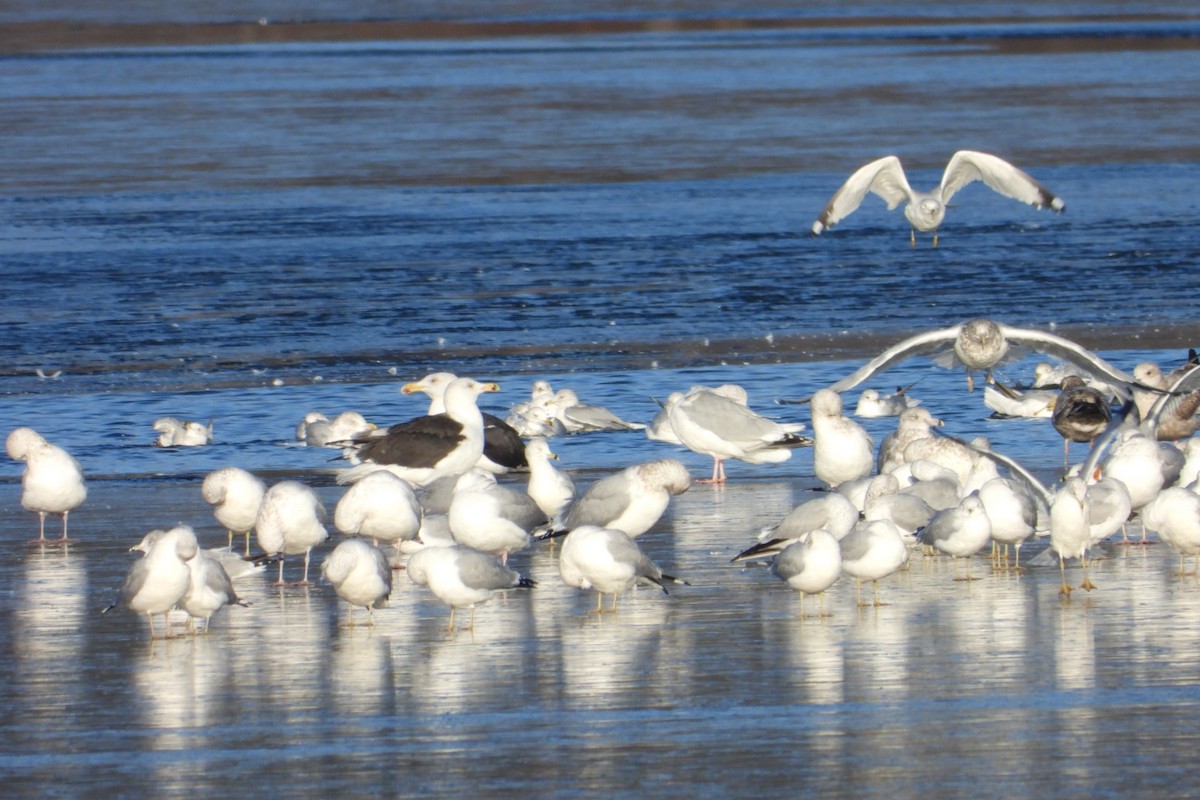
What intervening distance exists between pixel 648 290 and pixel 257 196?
6817mm

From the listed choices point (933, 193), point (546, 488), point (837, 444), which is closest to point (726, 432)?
point (837, 444)

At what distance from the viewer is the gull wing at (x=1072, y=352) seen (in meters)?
9.94

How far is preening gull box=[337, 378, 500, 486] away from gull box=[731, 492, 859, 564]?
7.59 feet

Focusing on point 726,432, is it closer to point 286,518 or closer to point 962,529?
point 962,529

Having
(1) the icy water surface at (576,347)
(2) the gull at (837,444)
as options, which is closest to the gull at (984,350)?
(2) the gull at (837,444)

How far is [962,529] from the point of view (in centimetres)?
806

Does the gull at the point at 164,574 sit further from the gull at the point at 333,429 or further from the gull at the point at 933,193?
the gull at the point at 933,193

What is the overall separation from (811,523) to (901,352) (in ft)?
7.94

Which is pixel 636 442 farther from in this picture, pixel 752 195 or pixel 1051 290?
pixel 752 195

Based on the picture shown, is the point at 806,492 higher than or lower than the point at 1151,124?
lower

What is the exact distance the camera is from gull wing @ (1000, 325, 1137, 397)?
9938 mm

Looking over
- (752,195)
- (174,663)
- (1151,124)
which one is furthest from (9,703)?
(1151,124)

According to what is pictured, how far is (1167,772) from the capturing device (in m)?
5.72

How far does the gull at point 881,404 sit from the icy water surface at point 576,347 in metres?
0.33
